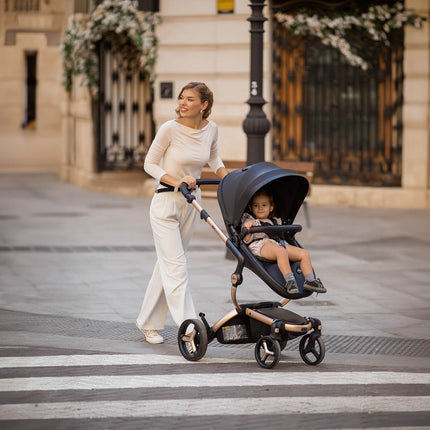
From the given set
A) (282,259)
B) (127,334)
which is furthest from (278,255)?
(127,334)

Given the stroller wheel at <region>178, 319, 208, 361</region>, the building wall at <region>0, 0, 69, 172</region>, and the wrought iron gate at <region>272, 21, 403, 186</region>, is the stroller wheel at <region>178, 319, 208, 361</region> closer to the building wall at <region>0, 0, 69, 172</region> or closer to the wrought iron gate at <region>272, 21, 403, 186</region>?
the wrought iron gate at <region>272, 21, 403, 186</region>

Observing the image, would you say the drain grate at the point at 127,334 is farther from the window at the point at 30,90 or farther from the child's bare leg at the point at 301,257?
the window at the point at 30,90

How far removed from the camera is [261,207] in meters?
7.48

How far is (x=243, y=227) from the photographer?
7.32 metres

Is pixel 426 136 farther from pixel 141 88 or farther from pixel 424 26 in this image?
pixel 141 88

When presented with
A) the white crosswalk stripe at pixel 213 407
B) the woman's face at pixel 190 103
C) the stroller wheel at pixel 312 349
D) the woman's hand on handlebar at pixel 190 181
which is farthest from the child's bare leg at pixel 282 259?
the woman's face at pixel 190 103

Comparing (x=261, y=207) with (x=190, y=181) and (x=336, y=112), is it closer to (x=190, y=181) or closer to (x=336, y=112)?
(x=190, y=181)

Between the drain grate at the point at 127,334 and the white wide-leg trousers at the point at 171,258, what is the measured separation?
42 centimetres

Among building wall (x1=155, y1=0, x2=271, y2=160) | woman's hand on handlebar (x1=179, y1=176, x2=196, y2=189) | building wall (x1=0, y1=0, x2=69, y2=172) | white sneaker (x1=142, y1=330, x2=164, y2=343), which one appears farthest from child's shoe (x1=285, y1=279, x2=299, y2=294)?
building wall (x1=0, y1=0, x2=69, y2=172)

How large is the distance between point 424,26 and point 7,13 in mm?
12729

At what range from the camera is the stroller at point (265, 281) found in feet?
23.6

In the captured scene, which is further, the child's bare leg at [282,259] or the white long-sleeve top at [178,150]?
the white long-sleeve top at [178,150]

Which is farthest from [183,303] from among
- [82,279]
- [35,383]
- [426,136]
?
[426,136]

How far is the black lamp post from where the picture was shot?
11734 millimetres
